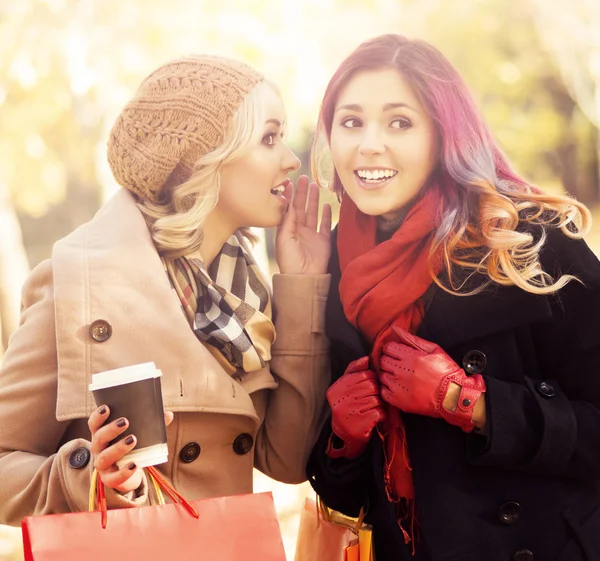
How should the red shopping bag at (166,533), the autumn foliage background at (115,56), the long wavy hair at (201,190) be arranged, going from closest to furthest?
the red shopping bag at (166,533)
the long wavy hair at (201,190)
the autumn foliage background at (115,56)

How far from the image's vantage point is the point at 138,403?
6.00 ft

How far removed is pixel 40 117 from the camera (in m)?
7.37

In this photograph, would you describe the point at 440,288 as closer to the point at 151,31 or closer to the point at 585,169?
the point at 151,31

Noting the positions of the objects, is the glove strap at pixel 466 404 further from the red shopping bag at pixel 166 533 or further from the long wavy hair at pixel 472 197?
the red shopping bag at pixel 166 533

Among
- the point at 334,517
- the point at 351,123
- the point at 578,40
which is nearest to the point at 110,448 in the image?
the point at 334,517

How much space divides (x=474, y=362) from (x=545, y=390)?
0.66 ft

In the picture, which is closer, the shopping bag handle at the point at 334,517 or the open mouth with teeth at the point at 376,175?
the open mouth with teeth at the point at 376,175

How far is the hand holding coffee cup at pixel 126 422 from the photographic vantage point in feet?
5.96

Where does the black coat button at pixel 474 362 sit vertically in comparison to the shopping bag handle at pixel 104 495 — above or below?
above

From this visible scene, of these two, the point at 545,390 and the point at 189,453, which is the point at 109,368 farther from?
the point at 545,390

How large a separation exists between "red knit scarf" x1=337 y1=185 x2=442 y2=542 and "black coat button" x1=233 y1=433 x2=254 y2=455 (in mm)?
431

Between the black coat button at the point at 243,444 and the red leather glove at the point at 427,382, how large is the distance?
1.66 feet

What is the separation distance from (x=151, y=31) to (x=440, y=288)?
489 centimetres

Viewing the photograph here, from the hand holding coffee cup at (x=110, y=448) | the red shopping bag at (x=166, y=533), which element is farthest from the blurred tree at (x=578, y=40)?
the hand holding coffee cup at (x=110, y=448)
